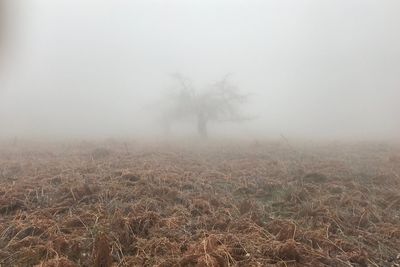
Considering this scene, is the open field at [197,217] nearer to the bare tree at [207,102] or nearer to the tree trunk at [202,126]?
the tree trunk at [202,126]

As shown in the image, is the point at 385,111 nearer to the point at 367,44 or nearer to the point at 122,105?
the point at 122,105

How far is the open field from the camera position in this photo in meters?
5.48

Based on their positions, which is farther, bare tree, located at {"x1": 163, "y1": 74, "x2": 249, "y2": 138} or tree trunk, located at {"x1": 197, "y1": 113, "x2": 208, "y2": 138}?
bare tree, located at {"x1": 163, "y1": 74, "x2": 249, "y2": 138}

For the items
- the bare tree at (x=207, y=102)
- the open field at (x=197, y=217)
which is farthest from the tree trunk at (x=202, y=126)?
the open field at (x=197, y=217)

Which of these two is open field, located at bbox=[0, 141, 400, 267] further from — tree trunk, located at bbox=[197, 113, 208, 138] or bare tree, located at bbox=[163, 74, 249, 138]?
bare tree, located at bbox=[163, 74, 249, 138]

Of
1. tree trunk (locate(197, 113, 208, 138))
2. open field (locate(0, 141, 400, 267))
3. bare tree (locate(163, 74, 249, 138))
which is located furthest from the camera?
bare tree (locate(163, 74, 249, 138))

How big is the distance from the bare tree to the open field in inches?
894

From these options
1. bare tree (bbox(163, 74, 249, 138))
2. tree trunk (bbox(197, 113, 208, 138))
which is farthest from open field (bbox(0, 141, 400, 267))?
bare tree (bbox(163, 74, 249, 138))

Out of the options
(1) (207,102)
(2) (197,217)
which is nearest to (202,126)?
(1) (207,102)

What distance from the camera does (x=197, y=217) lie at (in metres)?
7.13

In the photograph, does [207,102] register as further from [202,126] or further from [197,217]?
[197,217]

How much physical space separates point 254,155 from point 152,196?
8.46 m

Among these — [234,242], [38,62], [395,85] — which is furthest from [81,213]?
[38,62]

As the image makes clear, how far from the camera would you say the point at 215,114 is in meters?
34.7
